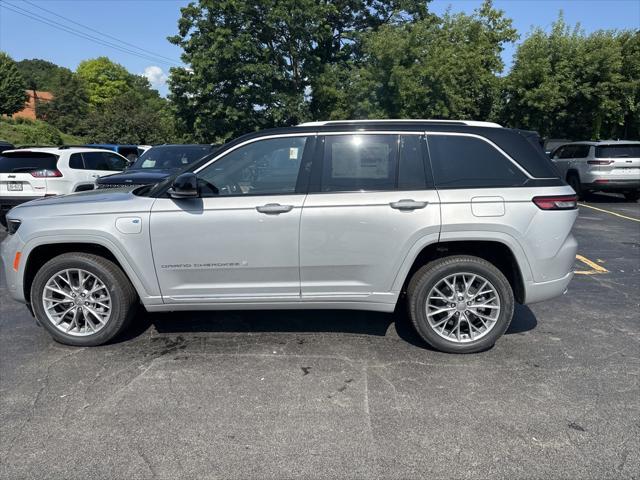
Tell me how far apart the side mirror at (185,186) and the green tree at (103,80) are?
99720 mm

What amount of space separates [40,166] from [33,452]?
8.58 meters

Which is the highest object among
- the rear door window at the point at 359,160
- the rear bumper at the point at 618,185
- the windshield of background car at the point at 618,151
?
the rear door window at the point at 359,160

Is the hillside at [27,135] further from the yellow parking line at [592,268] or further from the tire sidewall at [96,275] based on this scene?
the yellow parking line at [592,268]

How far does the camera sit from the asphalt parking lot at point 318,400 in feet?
8.89

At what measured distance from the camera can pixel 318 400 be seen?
335 centimetres

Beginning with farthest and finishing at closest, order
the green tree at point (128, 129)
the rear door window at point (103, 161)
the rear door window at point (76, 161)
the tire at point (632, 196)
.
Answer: the green tree at point (128, 129) < the tire at point (632, 196) < the rear door window at point (103, 161) < the rear door window at point (76, 161)

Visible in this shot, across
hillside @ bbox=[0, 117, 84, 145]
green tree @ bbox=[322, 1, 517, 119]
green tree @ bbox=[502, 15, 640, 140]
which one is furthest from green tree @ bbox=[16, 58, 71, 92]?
green tree @ bbox=[502, 15, 640, 140]

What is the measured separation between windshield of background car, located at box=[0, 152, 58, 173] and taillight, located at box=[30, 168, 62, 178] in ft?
0.24

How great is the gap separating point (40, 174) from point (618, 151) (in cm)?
1469

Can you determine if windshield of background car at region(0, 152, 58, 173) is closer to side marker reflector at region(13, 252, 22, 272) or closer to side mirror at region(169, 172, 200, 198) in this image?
side marker reflector at region(13, 252, 22, 272)

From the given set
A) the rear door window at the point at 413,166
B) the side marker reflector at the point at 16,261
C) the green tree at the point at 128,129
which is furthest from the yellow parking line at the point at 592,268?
the green tree at the point at 128,129

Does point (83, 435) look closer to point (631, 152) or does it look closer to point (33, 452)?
point (33, 452)

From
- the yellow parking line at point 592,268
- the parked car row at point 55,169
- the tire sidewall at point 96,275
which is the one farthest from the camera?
the parked car row at point 55,169

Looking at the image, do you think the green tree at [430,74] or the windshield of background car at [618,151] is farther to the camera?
the green tree at [430,74]
